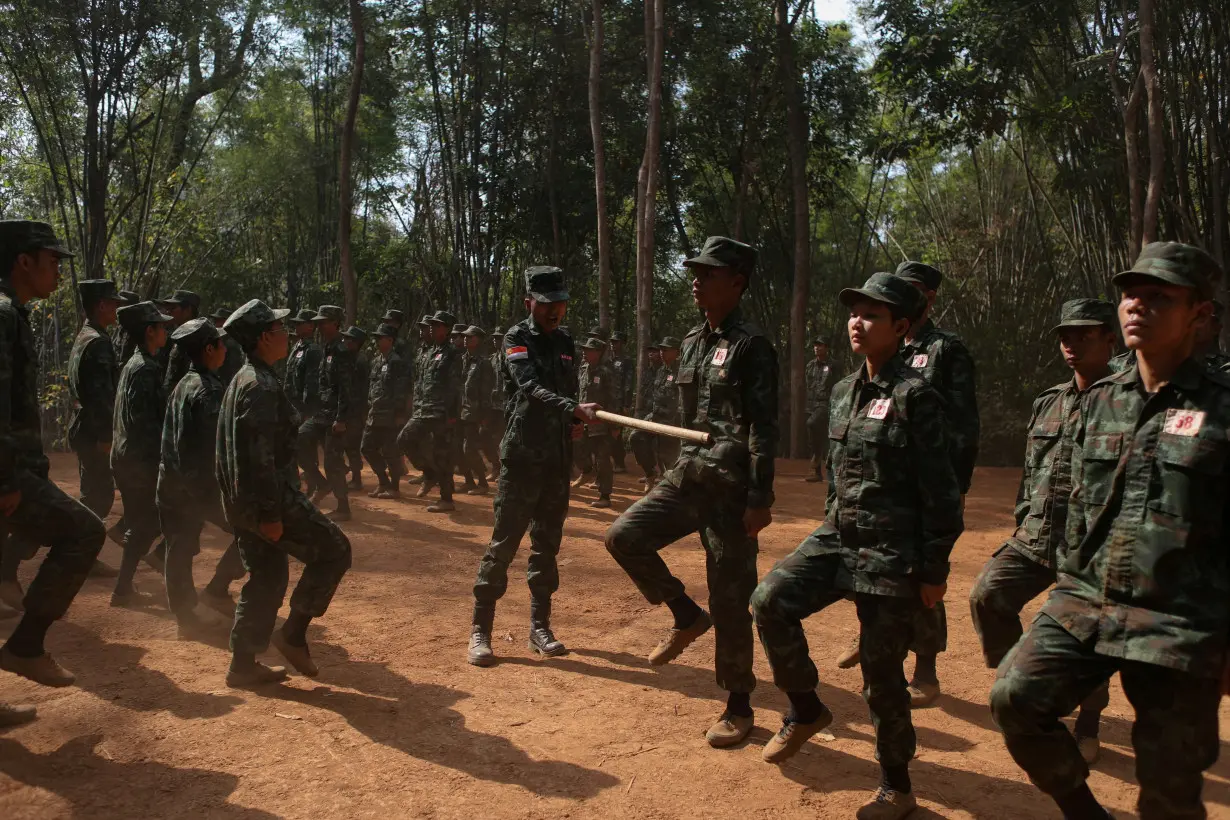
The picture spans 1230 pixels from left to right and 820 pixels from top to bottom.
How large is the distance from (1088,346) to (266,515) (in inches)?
158

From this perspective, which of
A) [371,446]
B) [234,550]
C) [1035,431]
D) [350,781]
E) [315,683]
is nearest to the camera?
[350,781]

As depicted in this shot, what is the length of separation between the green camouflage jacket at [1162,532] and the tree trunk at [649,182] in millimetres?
11495

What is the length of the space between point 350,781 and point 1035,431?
11.1 ft

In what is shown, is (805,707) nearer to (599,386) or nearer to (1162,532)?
(1162,532)

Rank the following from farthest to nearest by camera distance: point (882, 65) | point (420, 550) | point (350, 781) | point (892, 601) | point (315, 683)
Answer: point (882, 65) → point (420, 550) → point (315, 683) → point (350, 781) → point (892, 601)

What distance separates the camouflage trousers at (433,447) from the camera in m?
10.8

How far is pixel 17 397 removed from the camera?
4.31 metres

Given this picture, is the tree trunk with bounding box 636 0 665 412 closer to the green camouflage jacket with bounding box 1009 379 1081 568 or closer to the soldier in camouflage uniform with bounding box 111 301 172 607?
the soldier in camouflage uniform with bounding box 111 301 172 607

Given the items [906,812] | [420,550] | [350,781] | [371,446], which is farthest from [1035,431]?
[371,446]

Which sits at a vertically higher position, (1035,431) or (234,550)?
(1035,431)

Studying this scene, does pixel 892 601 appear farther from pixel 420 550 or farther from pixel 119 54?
pixel 119 54

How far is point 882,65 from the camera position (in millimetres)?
13039

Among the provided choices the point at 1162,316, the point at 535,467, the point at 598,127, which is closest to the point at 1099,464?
the point at 1162,316

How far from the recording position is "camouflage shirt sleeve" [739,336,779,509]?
4.20m
